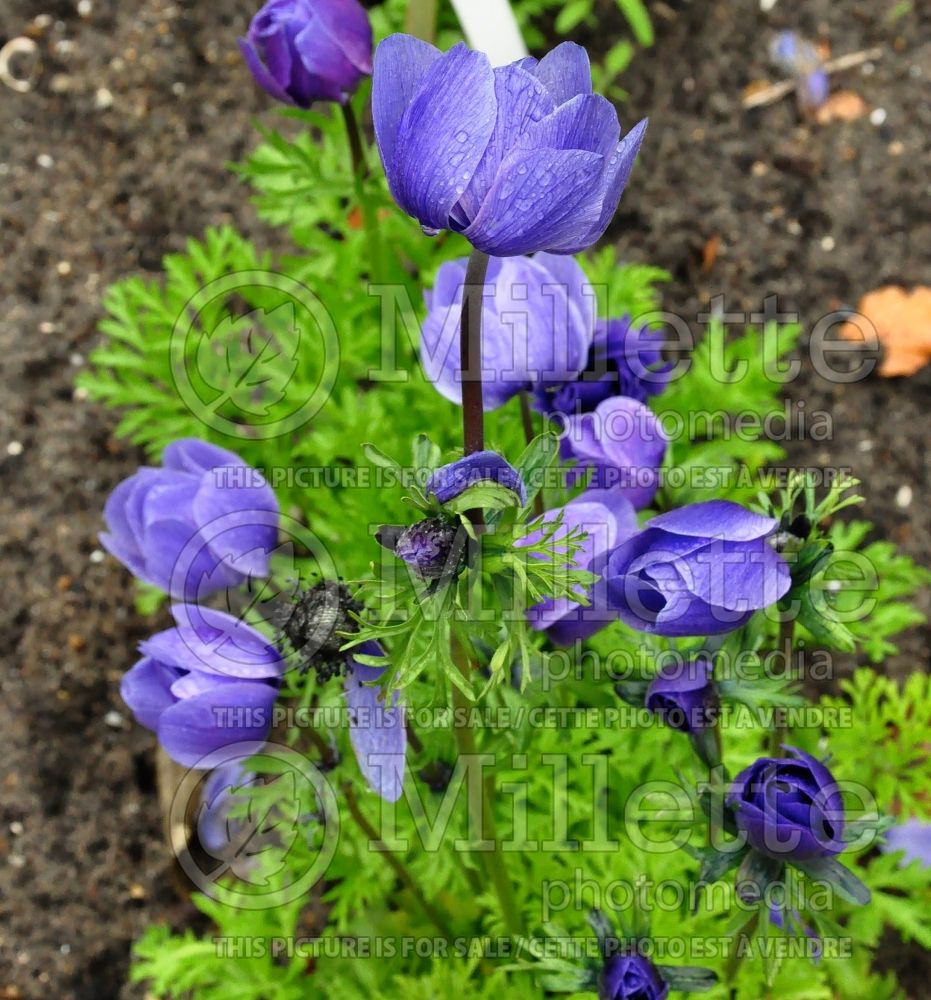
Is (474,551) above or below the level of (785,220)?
above

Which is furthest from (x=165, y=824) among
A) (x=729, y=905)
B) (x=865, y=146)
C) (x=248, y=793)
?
(x=865, y=146)

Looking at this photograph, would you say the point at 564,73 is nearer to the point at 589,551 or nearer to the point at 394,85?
the point at 394,85

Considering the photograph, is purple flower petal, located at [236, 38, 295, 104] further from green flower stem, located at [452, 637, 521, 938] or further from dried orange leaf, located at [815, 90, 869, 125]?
dried orange leaf, located at [815, 90, 869, 125]

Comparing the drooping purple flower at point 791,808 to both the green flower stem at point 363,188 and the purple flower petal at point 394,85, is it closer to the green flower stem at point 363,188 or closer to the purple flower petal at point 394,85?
the purple flower petal at point 394,85

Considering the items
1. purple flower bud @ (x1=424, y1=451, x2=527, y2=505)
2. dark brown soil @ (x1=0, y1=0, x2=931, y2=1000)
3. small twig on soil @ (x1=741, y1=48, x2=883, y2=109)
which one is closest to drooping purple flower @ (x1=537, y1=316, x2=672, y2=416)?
purple flower bud @ (x1=424, y1=451, x2=527, y2=505)

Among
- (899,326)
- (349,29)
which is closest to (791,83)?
(899,326)

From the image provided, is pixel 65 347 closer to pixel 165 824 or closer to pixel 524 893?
pixel 165 824

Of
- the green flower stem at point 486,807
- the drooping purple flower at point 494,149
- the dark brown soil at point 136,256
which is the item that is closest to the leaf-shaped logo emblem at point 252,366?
the dark brown soil at point 136,256
